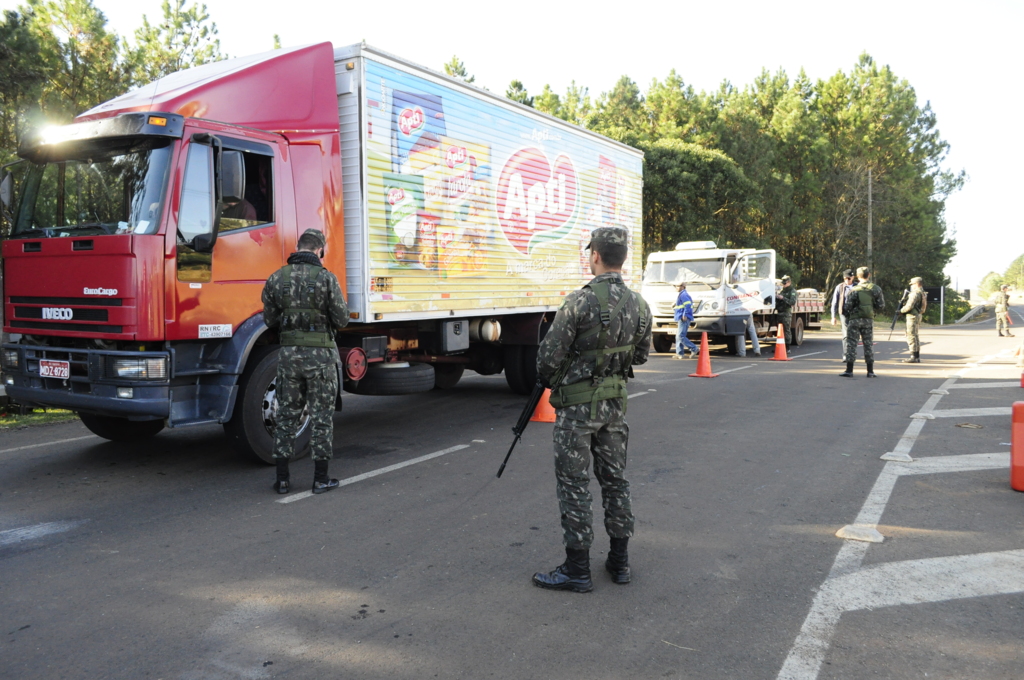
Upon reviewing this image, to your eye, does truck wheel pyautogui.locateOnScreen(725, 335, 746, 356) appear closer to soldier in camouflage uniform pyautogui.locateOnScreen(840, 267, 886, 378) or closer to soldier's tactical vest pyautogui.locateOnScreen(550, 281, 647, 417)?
soldier in camouflage uniform pyautogui.locateOnScreen(840, 267, 886, 378)

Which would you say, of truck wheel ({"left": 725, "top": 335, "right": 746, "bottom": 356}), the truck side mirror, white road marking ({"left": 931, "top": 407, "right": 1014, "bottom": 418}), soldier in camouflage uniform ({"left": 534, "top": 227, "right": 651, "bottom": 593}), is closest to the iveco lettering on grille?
the truck side mirror

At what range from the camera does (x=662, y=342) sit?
18.8m

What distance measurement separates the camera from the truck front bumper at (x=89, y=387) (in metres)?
5.71

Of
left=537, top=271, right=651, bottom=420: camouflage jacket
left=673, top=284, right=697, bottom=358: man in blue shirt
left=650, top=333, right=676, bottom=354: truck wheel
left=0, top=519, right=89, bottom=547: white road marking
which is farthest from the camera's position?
left=650, top=333, right=676, bottom=354: truck wheel

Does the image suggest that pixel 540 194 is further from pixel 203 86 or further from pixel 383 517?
pixel 383 517

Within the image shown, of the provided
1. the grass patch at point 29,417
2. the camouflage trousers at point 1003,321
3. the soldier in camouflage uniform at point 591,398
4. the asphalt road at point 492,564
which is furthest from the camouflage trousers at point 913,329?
the grass patch at point 29,417

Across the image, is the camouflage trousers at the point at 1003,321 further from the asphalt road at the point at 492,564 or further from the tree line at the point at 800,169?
the asphalt road at the point at 492,564

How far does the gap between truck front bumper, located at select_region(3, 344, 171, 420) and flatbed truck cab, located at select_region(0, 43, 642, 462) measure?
17mm

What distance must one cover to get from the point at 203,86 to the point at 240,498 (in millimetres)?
3290

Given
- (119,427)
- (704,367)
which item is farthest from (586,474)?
(704,367)

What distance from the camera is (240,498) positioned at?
5.64 metres

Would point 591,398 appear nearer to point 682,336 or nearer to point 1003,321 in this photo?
point 682,336

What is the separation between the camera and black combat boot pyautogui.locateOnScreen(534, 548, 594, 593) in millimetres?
3916

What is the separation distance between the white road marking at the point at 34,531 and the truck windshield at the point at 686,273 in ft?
48.5
